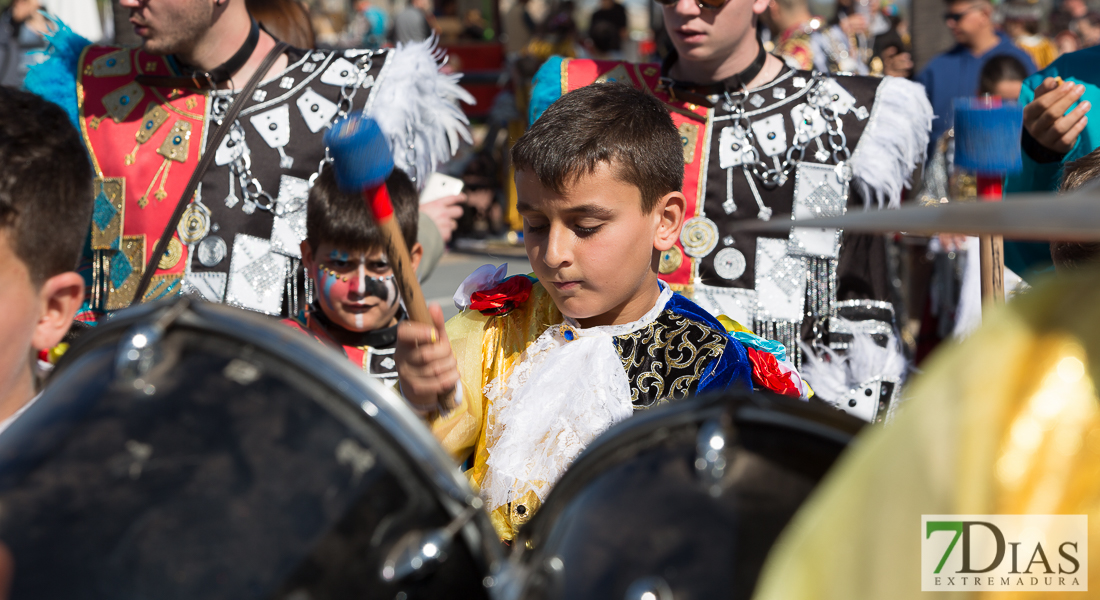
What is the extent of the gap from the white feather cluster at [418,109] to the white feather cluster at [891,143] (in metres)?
1.25

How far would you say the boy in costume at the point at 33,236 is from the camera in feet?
4.75

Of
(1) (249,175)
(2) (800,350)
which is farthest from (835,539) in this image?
(1) (249,175)

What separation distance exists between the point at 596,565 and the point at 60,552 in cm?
58

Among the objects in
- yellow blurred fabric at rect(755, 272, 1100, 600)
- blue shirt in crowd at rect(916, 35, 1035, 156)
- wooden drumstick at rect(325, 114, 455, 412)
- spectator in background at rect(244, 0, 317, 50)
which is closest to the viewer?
yellow blurred fabric at rect(755, 272, 1100, 600)

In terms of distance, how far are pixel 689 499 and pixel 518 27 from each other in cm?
1381

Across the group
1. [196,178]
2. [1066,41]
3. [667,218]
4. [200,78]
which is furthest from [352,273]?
[1066,41]

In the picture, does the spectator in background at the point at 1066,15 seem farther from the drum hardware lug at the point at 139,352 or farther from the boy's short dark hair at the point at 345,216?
the drum hardware lug at the point at 139,352

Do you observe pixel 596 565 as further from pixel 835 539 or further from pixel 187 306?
pixel 187 306

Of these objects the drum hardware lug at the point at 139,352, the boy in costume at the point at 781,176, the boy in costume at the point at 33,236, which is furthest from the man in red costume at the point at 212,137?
the drum hardware lug at the point at 139,352

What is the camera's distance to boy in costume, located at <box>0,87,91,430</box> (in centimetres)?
145

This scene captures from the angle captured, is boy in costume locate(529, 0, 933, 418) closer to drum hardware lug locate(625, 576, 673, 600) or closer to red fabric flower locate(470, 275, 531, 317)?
red fabric flower locate(470, 275, 531, 317)

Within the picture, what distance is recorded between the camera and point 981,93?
17.1ft

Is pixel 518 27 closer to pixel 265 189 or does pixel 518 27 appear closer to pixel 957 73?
pixel 957 73

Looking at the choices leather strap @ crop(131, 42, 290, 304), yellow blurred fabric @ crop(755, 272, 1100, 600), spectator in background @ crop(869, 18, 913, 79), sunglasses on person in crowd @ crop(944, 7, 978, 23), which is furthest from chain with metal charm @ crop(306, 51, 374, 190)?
spectator in background @ crop(869, 18, 913, 79)
